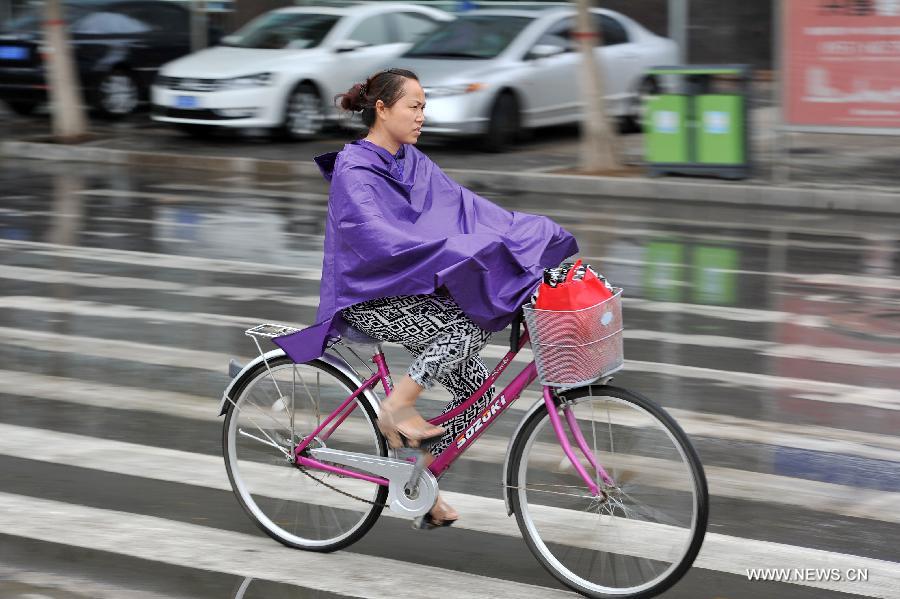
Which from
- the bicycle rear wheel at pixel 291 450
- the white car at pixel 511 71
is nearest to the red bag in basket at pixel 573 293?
the bicycle rear wheel at pixel 291 450

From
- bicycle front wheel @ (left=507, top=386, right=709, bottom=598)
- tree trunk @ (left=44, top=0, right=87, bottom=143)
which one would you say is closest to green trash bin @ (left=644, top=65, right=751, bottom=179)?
tree trunk @ (left=44, top=0, right=87, bottom=143)

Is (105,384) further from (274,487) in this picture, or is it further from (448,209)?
(448,209)

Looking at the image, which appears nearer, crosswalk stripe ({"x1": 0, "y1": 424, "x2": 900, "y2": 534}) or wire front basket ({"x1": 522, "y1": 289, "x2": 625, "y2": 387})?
wire front basket ({"x1": 522, "y1": 289, "x2": 625, "y2": 387})

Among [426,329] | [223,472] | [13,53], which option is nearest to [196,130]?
[13,53]

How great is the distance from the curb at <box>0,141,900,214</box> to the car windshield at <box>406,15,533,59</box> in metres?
2.43

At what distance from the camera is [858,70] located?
15008 mm

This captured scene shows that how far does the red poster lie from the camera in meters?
14.8

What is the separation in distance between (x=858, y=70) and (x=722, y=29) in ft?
29.7

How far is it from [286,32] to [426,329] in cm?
1553

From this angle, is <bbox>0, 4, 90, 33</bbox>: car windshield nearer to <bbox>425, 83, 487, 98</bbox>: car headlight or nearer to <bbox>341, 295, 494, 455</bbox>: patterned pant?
<bbox>425, 83, 487, 98</bbox>: car headlight

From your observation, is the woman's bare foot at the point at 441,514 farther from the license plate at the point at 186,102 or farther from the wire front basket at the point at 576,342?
the license plate at the point at 186,102

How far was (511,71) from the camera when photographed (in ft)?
57.4

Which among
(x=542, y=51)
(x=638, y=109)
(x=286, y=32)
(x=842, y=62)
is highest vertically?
(x=286, y=32)

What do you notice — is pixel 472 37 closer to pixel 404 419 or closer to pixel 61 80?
pixel 61 80
